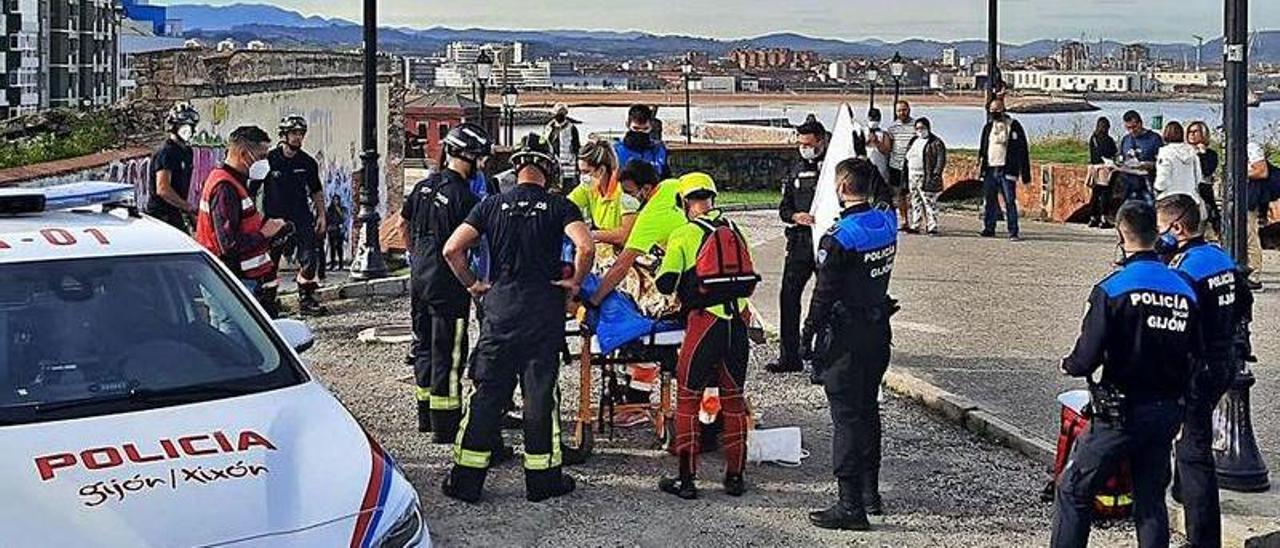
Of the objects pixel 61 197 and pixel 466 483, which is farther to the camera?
pixel 466 483

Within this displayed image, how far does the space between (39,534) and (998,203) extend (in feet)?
60.7

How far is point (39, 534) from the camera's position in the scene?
13.8ft

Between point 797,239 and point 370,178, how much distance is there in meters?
6.36

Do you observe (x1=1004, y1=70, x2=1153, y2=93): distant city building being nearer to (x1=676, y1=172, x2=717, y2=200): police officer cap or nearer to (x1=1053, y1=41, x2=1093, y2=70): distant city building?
(x1=1053, y1=41, x2=1093, y2=70): distant city building

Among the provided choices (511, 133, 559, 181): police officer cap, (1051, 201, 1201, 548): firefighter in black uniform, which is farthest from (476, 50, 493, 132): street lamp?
(1051, 201, 1201, 548): firefighter in black uniform

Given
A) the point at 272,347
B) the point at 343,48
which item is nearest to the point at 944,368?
the point at 272,347

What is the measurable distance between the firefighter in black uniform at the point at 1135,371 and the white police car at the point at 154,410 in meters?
2.63

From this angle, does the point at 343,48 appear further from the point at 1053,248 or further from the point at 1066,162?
the point at 1053,248

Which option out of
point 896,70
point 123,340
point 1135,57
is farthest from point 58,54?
point 123,340

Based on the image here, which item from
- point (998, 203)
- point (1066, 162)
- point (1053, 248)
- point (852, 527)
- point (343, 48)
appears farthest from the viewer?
point (343, 48)

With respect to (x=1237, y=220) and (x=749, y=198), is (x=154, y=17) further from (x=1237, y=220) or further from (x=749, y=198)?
(x=1237, y=220)

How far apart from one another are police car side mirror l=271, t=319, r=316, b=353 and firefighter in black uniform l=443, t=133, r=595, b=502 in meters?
1.41

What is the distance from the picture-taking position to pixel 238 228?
10141mm

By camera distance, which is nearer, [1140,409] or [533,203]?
[1140,409]
